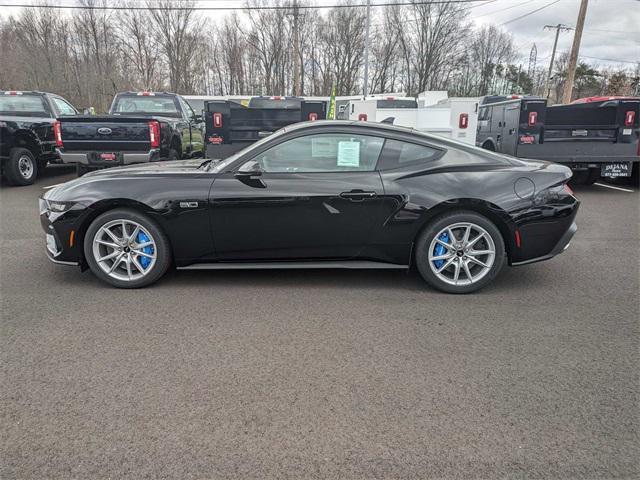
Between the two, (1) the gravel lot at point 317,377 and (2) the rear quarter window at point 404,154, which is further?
(2) the rear quarter window at point 404,154

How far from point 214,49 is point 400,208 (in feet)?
166

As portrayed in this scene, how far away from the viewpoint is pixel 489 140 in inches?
450

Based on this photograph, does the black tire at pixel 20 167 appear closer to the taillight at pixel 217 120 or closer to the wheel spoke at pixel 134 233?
the taillight at pixel 217 120

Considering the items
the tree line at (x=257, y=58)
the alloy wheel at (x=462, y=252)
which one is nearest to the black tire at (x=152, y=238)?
the alloy wheel at (x=462, y=252)

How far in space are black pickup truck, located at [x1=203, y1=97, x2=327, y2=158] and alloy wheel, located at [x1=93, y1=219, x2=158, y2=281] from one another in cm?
624

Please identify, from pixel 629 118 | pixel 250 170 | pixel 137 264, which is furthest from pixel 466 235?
pixel 629 118

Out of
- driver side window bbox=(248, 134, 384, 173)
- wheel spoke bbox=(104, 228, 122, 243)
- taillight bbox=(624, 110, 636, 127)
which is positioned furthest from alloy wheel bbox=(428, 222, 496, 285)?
taillight bbox=(624, 110, 636, 127)

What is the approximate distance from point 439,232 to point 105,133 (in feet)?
22.1

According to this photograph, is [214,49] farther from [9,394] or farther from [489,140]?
[9,394]

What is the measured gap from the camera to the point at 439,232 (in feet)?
13.4

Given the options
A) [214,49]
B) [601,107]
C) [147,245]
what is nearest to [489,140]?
[601,107]

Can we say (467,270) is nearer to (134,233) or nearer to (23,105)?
(134,233)

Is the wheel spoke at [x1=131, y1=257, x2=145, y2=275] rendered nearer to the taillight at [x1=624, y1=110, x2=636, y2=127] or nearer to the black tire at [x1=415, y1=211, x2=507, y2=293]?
the black tire at [x1=415, y1=211, x2=507, y2=293]

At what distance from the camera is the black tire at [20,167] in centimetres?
970
